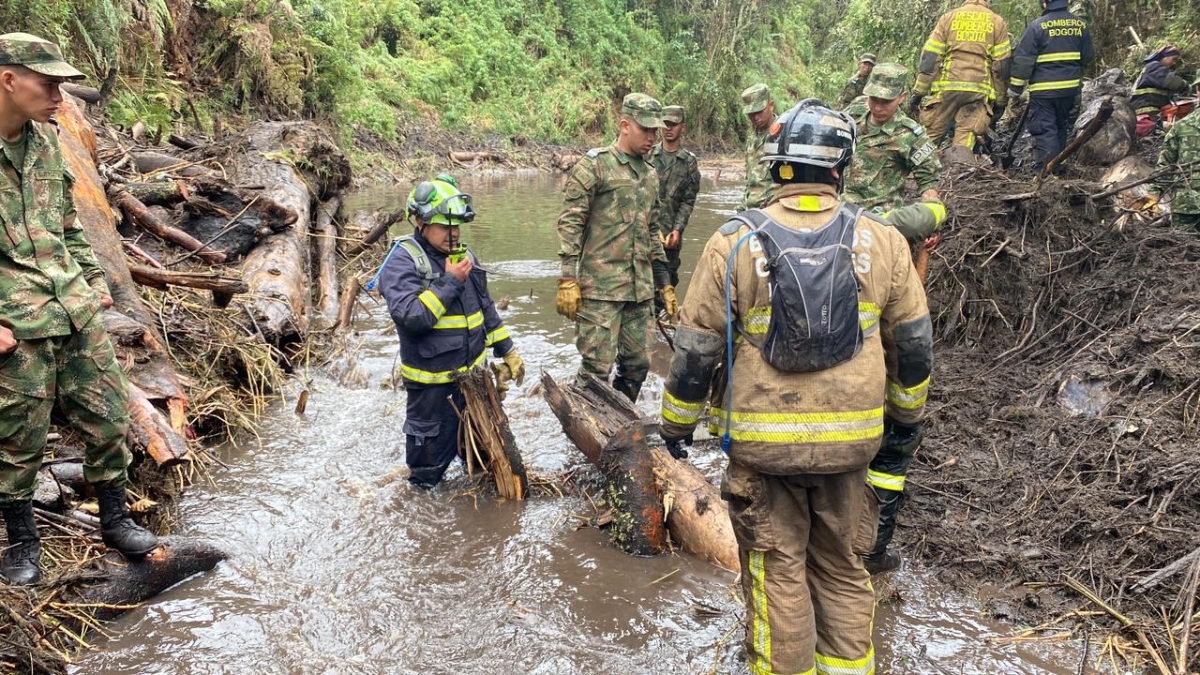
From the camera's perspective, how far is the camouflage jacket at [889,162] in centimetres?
559

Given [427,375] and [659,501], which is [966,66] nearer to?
[659,501]

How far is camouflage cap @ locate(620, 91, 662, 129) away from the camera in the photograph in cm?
511

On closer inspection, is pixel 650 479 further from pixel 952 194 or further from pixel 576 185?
pixel 952 194

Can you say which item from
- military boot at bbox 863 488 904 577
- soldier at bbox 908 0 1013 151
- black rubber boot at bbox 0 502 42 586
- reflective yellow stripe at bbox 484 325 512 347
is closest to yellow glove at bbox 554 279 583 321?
reflective yellow stripe at bbox 484 325 512 347

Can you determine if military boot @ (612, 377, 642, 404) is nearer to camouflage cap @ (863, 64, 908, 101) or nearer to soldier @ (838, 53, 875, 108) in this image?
Result: camouflage cap @ (863, 64, 908, 101)

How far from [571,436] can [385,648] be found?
1971mm

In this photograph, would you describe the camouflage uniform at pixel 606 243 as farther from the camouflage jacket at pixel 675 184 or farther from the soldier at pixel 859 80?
the soldier at pixel 859 80

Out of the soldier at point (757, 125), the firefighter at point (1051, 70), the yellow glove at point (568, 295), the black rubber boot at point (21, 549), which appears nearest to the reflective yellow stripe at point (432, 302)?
the yellow glove at point (568, 295)

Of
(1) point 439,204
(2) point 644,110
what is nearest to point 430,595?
(1) point 439,204

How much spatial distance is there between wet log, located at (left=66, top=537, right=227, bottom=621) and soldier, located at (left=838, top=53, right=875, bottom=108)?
10.6 metres

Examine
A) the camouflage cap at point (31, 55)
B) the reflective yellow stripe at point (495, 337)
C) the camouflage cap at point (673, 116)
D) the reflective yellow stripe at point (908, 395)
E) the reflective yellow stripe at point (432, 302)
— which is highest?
the camouflage cap at point (31, 55)

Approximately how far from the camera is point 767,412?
260 centimetres

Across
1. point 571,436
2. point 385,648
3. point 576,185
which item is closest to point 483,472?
point 571,436

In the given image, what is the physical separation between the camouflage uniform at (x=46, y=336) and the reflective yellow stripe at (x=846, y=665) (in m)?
3.07
